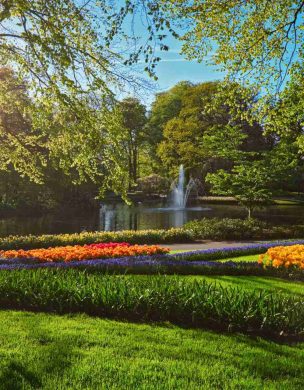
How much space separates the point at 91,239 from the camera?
1755cm

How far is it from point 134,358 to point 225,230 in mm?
15770

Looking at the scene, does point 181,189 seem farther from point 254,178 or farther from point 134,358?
point 134,358

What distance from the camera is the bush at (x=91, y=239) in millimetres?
16688

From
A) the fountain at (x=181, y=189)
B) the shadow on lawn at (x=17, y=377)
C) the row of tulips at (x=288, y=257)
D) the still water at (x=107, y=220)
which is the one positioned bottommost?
the still water at (x=107, y=220)

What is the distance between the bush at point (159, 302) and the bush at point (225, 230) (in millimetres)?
12863

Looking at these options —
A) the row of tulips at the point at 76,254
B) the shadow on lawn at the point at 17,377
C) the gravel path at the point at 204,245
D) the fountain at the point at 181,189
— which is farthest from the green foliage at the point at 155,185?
the shadow on lawn at the point at 17,377

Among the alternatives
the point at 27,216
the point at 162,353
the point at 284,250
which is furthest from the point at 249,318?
the point at 27,216

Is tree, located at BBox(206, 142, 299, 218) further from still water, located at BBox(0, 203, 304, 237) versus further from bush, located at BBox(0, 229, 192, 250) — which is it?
bush, located at BBox(0, 229, 192, 250)

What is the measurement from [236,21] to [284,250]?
5808 mm

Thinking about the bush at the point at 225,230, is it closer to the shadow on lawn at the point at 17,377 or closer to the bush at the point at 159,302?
the bush at the point at 159,302

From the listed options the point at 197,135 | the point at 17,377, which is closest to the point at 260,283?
the point at 17,377

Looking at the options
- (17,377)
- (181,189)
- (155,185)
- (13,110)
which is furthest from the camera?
(155,185)

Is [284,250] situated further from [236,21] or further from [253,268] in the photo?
[236,21]

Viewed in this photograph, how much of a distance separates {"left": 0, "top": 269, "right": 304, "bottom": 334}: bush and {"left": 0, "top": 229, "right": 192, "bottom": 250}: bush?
10.1m
